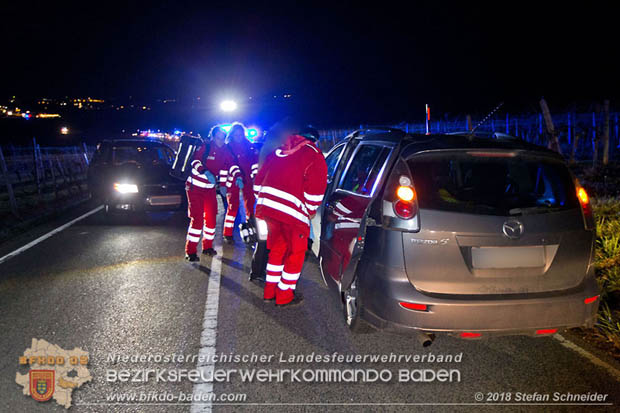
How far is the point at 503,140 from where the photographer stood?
3912 mm

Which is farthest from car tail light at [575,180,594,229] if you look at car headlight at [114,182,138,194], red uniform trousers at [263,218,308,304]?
car headlight at [114,182,138,194]

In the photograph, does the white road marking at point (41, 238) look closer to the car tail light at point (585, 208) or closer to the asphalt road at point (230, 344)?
the asphalt road at point (230, 344)

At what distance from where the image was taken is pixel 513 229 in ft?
11.2

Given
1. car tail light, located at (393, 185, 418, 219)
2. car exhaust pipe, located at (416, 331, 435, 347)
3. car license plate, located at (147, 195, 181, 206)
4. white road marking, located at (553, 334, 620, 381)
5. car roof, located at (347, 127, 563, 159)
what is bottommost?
white road marking, located at (553, 334, 620, 381)

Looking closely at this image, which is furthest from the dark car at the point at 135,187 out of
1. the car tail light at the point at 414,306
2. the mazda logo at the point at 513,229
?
the mazda logo at the point at 513,229

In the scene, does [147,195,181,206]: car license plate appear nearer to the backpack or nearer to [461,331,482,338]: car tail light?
the backpack

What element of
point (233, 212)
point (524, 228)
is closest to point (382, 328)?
point (524, 228)

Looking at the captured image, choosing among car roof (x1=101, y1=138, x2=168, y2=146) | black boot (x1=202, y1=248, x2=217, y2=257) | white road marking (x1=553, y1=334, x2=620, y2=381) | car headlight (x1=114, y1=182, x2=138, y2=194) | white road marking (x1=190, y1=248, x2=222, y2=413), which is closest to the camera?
white road marking (x1=190, y1=248, x2=222, y2=413)

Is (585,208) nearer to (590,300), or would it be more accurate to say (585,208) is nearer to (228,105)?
(590,300)

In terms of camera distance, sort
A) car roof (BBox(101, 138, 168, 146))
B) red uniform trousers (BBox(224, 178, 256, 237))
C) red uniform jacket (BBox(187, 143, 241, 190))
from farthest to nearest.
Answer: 1. car roof (BBox(101, 138, 168, 146))
2. red uniform trousers (BBox(224, 178, 256, 237))
3. red uniform jacket (BBox(187, 143, 241, 190))

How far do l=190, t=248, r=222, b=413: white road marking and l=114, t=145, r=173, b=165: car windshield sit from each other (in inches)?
253

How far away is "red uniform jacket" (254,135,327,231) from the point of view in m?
4.79

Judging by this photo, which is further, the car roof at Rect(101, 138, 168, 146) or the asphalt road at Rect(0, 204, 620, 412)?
the car roof at Rect(101, 138, 168, 146)

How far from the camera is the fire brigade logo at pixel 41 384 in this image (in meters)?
3.46
